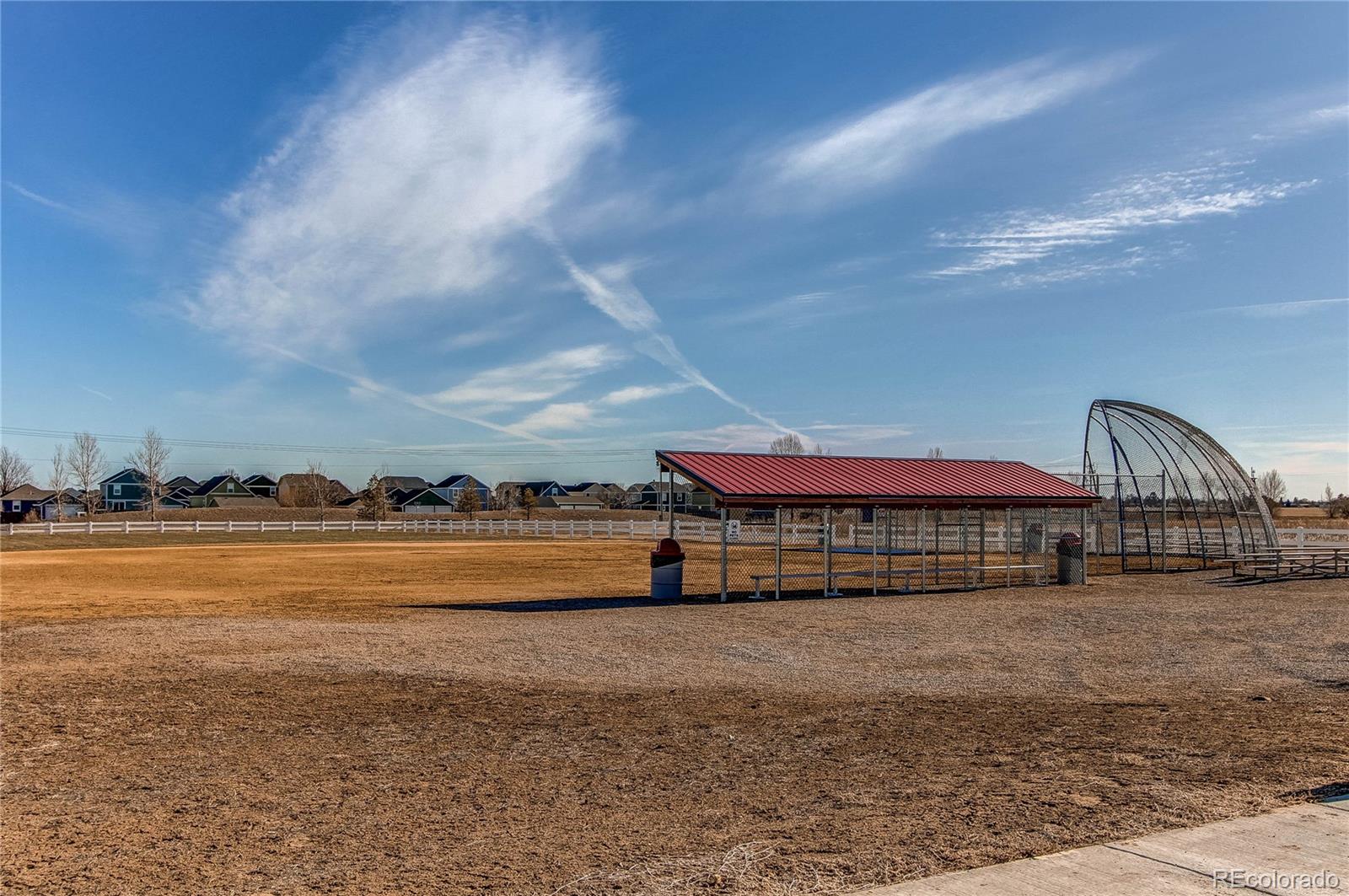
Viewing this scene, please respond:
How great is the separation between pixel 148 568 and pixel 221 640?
20.6 meters

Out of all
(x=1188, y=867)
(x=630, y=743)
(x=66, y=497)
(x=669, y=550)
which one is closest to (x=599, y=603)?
(x=669, y=550)

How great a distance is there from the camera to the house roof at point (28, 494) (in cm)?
12975

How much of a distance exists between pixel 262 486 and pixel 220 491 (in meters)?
5.36

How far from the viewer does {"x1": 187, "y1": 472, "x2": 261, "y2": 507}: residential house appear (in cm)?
11812

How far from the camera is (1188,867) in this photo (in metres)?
5.16

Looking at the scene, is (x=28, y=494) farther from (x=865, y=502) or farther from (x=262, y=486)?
(x=865, y=502)

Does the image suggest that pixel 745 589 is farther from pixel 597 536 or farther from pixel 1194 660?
pixel 597 536

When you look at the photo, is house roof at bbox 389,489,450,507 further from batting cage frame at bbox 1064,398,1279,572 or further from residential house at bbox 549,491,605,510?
batting cage frame at bbox 1064,398,1279,572

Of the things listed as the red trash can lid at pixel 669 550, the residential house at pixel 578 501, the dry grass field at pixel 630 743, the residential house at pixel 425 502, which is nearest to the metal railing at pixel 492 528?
the red trash can lid at pixel 669 550

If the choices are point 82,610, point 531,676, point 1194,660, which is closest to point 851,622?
point 1194,660

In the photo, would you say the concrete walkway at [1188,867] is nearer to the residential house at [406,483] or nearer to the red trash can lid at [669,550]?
the red trash can lid at [669,550]

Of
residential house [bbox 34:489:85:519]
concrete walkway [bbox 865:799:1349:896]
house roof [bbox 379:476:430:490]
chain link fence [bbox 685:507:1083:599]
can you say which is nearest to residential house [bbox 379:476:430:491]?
house roof [bbox 379:476:430:490]

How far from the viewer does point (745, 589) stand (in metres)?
24.7

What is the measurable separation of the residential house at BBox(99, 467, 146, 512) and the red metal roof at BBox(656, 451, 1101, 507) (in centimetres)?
12331
